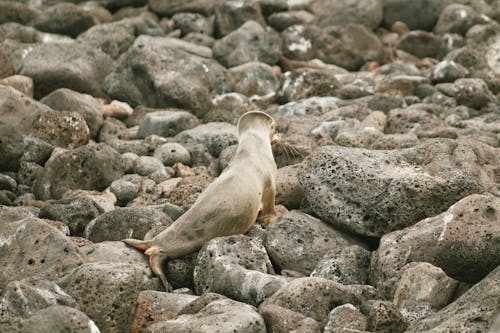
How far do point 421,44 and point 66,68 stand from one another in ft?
30.1

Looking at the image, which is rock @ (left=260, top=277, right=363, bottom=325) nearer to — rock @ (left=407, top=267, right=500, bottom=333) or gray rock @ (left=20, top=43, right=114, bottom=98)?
rock @ (left=407, top=267, right=500, bottom=333)

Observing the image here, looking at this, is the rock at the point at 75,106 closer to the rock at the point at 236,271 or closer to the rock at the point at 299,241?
the rock at the point at 299,241

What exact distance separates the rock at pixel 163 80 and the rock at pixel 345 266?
10.2 m

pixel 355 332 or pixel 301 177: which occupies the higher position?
pixel 355 332

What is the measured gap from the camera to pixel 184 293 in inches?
470

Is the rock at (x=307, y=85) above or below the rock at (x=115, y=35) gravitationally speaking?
above

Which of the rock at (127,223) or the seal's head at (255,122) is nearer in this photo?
the rock at (127,223)

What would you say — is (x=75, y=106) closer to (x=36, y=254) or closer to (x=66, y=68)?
(x=66, y=68)

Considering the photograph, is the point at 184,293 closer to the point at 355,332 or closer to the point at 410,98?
the point at 355,332

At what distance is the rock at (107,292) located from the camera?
32.7 feet

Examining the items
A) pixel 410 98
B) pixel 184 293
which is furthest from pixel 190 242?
pixel 410 98

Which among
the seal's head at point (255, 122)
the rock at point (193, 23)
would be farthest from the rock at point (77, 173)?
the rock at point (193, 23)

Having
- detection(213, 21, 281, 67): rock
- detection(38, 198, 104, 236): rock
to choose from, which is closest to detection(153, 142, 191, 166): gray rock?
detection(38, 198, 104, 236): rock

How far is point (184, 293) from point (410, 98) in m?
11.6
